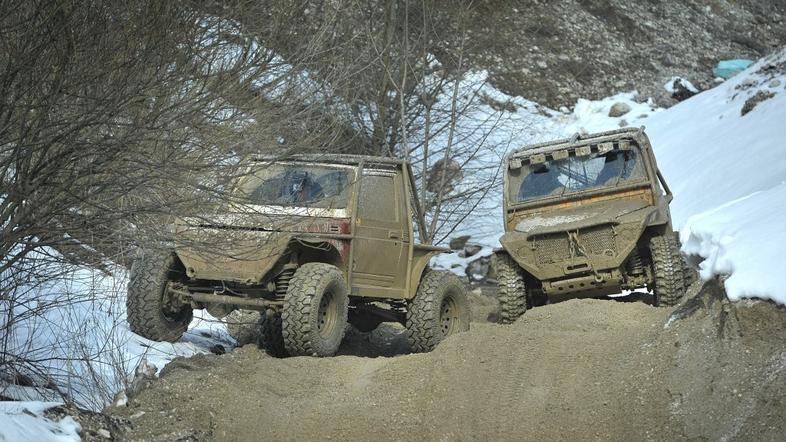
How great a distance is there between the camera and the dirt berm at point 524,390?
6578 mm

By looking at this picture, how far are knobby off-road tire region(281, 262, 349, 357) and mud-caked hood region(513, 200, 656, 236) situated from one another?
264 cm

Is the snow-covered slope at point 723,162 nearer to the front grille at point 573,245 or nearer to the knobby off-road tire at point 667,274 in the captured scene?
the knobby off-road tire at point 667,274

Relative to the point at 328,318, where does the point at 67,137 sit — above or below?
above

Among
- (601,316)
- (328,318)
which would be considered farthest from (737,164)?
(328,318)

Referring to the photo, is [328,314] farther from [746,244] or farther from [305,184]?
[746,244]

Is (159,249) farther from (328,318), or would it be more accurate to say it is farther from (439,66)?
(439,66)

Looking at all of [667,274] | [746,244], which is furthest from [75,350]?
[667,274]

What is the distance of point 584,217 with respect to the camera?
1165 centimetres

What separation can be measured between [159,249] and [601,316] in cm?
449

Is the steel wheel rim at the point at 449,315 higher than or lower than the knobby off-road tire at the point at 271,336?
higher

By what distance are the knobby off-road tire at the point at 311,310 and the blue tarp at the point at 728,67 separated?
21.9 meters

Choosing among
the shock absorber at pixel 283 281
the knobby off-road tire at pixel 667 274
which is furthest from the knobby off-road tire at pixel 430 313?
the knobby off-road tire at pixel 667 274

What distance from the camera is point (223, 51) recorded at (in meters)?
7.57

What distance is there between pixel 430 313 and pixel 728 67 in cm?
2102
